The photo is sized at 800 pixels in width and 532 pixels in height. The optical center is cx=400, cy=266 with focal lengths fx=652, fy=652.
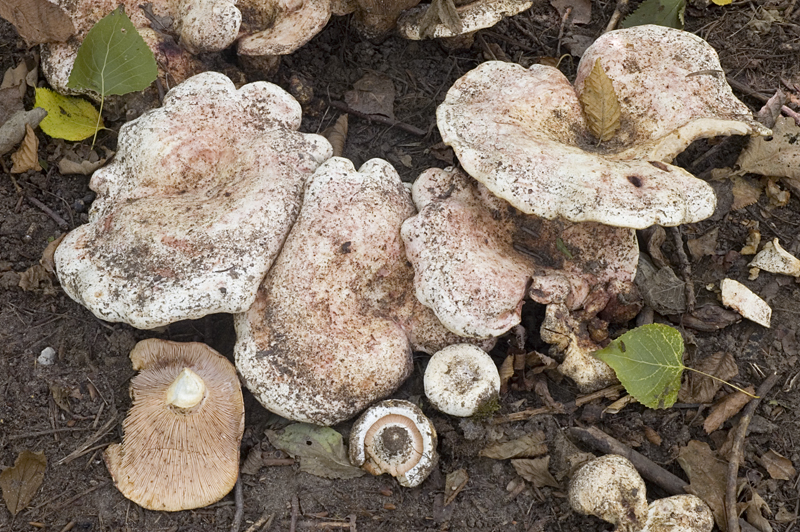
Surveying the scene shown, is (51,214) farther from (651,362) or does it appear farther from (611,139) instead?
(651,362)

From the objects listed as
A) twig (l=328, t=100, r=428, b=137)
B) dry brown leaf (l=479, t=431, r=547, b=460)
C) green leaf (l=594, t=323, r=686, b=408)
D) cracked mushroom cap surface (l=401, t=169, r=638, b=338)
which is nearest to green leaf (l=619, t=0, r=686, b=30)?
twig (l=328, t=100, r=428, b=137)

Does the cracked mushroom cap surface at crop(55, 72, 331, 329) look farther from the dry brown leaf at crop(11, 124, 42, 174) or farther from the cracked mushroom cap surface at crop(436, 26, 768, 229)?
the cracked mushroom cap surface at crop(436, 26, 768, 229)

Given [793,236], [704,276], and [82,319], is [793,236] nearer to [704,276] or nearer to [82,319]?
[704,276]

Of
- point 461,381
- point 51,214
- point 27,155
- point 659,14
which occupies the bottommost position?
point 461,381

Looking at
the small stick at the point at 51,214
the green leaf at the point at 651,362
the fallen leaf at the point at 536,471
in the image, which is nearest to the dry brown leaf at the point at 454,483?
the fallen leaf at the point at 536,471

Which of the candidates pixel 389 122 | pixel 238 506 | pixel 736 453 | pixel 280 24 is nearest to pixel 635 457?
pixel 736 453

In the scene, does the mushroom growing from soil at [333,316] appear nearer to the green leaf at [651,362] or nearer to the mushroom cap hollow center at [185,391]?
the mushroom cap hollow center at [185,391]

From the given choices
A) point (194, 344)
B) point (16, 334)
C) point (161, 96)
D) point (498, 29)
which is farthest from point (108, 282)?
point (498, 29)
